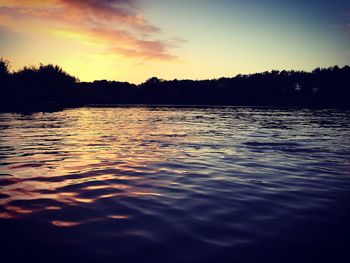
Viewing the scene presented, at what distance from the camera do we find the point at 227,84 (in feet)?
406

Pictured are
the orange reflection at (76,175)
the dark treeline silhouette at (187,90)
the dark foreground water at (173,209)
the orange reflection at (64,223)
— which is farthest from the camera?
the dark treeline silhouette at (187,90)

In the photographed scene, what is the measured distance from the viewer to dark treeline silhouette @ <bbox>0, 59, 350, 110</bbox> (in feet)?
249

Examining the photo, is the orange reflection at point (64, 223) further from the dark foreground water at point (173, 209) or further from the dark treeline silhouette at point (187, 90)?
the dark treeline silhouette at point (187, 90)

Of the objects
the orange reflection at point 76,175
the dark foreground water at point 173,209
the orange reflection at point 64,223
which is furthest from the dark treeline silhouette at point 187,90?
the orange reflection at point 64,223

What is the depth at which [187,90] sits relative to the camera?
128 meters

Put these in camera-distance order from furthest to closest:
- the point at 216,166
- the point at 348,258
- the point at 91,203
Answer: the point at 216,166 < the point at 91,203 < the point at 348,258

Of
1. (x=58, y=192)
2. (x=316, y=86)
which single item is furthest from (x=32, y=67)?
(x=316, y=86)

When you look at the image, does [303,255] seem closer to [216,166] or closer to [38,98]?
[216,166]

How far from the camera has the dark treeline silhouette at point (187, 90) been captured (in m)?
75.9

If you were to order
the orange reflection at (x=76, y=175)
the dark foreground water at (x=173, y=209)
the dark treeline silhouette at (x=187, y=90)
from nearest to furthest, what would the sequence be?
1. the dark foreground water at (x=173, y=209)
2. the orange reflection at (x=76, y=175)
3. the dark treeline silhouette at (x=187, y=90)

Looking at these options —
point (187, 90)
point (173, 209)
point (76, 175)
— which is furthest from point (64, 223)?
point (187, 90)

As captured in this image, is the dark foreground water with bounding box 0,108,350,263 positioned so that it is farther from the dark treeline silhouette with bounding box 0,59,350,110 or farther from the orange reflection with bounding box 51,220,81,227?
the dark treeline silhouette with bounding box 0,59,350,110

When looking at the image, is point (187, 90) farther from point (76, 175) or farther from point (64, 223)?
point (64, 223)

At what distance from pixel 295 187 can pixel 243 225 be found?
2.73m
